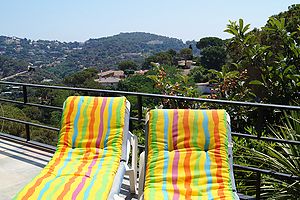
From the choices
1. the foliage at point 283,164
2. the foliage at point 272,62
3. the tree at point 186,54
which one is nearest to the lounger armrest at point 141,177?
the foliage at point 283,164

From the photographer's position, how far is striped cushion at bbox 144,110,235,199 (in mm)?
2531

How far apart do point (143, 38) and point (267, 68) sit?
106 metres

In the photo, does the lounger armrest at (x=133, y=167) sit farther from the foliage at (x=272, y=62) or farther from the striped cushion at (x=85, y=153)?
the foliage at (x=272, y=62)

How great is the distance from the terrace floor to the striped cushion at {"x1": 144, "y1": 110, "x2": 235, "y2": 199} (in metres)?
0.65

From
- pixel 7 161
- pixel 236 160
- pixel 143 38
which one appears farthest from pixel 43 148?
pixel 143 38

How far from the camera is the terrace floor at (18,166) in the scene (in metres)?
3.34

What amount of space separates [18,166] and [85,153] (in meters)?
1.37

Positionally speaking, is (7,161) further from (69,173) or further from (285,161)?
(285,161)

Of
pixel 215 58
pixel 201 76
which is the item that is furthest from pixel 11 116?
pixel 215 58

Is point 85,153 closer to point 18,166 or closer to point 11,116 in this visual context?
point 18,166

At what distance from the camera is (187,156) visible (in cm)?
275

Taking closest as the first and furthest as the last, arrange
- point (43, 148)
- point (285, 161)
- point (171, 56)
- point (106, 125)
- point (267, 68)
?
point (285, 161) → point (106, 125) → point (267, 68) → point (43, 148) → point (171, 56)

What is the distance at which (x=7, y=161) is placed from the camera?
4113 millimetres

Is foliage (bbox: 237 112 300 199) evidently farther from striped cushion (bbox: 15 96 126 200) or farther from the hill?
the hill
